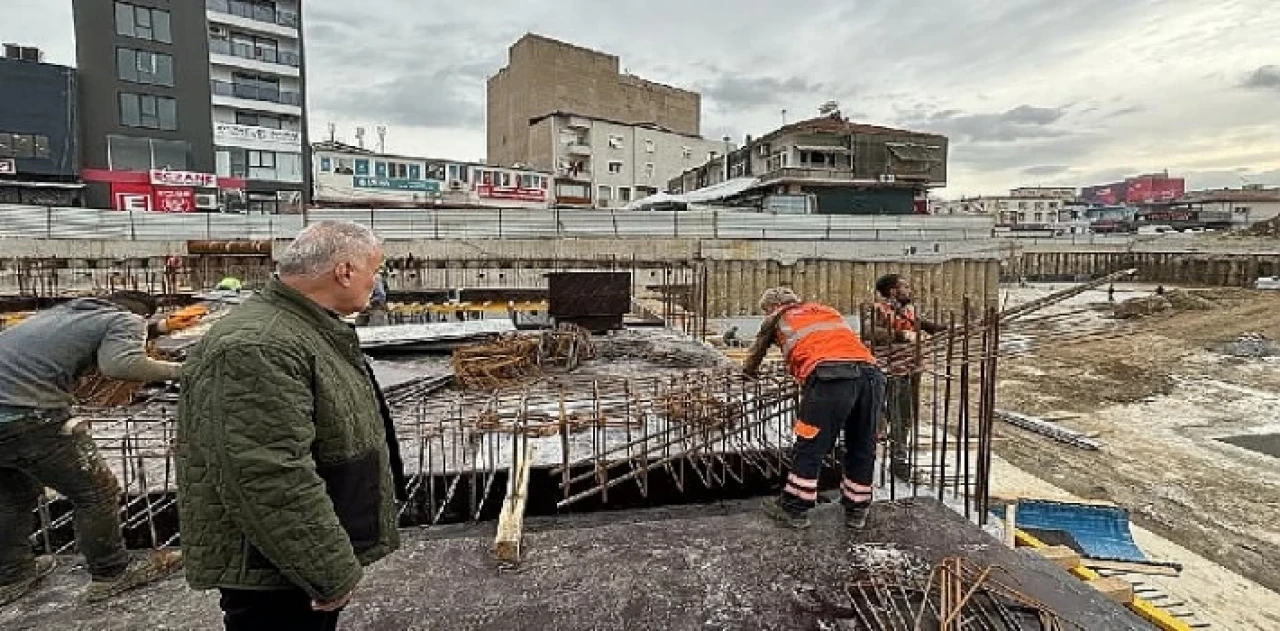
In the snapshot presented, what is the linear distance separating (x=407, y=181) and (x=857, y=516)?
3653 cm

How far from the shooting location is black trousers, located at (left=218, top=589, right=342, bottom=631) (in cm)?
204

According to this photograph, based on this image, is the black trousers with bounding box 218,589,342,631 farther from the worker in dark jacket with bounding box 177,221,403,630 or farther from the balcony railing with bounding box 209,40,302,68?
the balcony railing with bounding box 209,40,302,68

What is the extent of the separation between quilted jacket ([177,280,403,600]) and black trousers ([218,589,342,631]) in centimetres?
10

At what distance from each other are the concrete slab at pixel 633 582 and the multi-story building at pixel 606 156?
40.0m

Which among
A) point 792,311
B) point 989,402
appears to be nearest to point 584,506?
point 792,311

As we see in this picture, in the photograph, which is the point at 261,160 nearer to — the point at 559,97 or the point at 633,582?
the point at 559,97

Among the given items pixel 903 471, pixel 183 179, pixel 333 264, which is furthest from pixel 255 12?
pixel 333 264

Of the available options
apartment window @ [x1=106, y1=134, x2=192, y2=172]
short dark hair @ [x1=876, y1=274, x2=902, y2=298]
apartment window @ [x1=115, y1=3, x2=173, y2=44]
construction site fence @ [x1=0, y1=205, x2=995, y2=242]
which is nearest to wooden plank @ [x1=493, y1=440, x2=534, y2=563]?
short dark hair @ [x1=876, y1=274, x2=902, y2=298]

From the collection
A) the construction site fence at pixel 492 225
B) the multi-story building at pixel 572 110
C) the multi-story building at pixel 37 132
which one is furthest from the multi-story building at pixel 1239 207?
the multi-story building at pixel 37 132

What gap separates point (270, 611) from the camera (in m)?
2.07

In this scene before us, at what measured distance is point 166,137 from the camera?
32.6m

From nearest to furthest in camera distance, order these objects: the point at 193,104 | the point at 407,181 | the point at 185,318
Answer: the point at 185,318, the point at 193,104, the point at 407,181

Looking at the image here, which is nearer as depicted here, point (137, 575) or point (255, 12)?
point (137, 575)

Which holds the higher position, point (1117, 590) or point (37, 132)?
point (37, 132)
